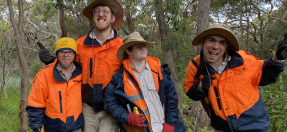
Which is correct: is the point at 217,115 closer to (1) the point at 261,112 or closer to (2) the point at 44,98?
(1) the point at 261,112

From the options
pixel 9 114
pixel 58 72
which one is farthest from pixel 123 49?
pixel 9 114

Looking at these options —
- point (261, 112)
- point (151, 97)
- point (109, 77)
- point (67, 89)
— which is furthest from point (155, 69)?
point (261, 112)

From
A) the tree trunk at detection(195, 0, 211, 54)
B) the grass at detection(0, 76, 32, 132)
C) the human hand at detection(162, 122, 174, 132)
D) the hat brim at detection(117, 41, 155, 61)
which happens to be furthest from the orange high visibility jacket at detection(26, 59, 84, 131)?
the tree trunk at detection(195, 0, 211, 54)

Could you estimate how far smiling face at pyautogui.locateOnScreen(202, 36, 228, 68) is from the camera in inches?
87.6

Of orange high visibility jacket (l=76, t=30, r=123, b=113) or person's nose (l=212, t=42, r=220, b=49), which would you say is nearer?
person's nose (l=212, t=42, r=220, b=49)

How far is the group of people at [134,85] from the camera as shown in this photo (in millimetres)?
2145

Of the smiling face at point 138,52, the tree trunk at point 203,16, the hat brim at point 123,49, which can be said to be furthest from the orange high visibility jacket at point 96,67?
the tree trunk at point 203,16

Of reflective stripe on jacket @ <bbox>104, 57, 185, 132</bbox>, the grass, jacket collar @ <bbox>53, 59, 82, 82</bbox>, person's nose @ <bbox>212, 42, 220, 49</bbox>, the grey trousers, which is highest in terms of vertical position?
person's nose @ <bbox>212, 42, 220, 49</bbox>

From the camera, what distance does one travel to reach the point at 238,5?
1512 centimetres

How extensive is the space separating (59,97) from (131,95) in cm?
86

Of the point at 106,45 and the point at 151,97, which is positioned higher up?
the point at 106,45

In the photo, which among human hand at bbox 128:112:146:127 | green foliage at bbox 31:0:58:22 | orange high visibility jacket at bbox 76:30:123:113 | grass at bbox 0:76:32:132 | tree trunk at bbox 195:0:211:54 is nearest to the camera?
human hand at bbox 128:112:146:127

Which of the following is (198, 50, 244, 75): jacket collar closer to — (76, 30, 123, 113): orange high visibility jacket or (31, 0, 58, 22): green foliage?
(76, 30, 123, 113): orange high visibility jacket

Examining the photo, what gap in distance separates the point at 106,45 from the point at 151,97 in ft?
2.89
